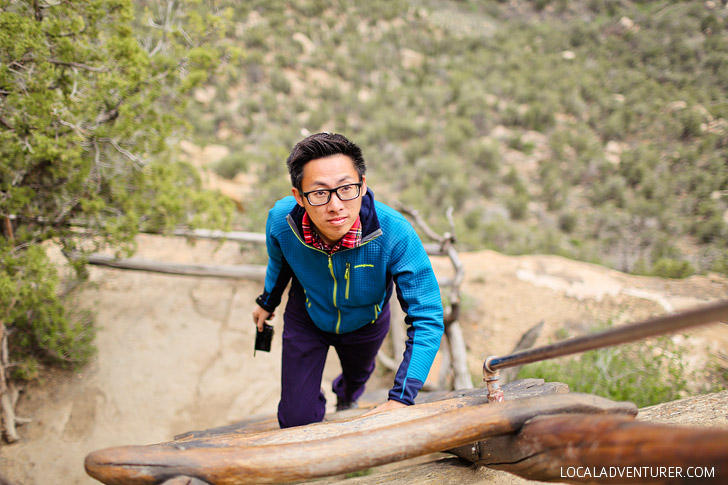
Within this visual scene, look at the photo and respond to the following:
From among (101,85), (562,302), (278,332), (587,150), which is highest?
(587,150)

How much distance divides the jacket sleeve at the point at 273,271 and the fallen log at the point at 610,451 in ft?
4.41

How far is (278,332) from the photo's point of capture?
170 inches

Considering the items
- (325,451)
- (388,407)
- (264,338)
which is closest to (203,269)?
(264,338)

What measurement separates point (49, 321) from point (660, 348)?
5.50 meters

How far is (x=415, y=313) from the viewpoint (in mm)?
1656

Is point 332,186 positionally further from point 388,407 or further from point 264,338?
point 264,338

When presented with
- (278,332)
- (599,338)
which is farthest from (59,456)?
(599,338)

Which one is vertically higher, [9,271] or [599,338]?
[599,338]

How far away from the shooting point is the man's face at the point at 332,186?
61.2 inches

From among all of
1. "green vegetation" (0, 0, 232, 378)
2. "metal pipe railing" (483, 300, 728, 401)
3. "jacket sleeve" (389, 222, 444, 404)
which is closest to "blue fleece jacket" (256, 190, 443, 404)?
"jacket sleeve" (389, 222, 444, 404)

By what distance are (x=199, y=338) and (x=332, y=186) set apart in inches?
134

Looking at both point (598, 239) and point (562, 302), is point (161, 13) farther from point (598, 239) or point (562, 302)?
point (598, 239)

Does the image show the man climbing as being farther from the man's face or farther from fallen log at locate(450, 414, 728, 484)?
fallen log at locate(450, 414, 728, 484)

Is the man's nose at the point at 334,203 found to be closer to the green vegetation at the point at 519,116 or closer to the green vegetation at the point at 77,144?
the green vegetation at the point at 77,144
